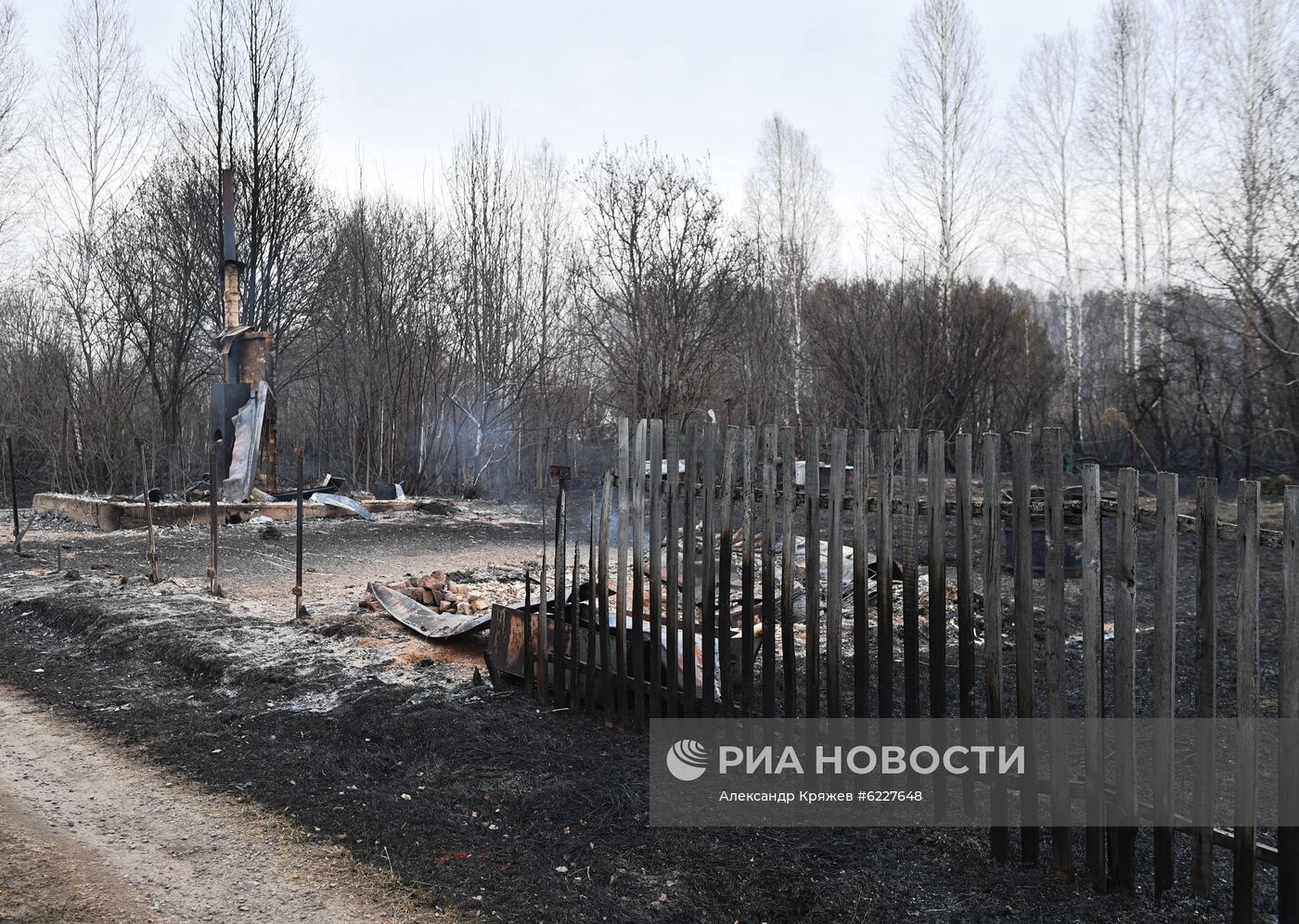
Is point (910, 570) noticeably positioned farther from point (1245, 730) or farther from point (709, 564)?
point (1245, 730)

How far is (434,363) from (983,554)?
825 inches

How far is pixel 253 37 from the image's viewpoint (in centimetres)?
2219

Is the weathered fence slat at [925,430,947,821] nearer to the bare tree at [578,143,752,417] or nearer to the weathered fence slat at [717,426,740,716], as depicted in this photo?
the weathered fence slat at [717,426,740,716]

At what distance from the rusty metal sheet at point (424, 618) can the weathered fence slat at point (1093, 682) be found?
4.42 m

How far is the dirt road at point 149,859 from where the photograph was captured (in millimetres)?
3197

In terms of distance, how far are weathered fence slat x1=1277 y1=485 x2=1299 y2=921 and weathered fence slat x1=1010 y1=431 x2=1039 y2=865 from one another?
2.48 feet

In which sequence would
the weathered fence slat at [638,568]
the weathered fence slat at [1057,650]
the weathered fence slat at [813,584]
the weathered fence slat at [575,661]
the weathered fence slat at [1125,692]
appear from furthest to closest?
the weathered fence slat at [575,661], the weathered fence slat at [638,568], the weathered fence slat at [813,584], the weathered fence slat at [1057,650], the weathered fence slat at [1125,692]

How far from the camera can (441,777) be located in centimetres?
434

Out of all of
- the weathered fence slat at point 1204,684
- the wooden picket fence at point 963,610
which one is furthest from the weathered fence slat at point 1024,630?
the weathered fence slat at point 1204,684

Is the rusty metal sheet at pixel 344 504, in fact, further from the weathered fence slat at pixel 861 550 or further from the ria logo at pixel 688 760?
the weathered fence slat at pixel 861 550

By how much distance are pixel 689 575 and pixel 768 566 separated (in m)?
0.43

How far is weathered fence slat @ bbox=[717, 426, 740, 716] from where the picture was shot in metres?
4.30

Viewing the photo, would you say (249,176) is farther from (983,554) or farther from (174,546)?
(983,554)

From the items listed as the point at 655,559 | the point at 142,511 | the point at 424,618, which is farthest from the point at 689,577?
the point at 142,511
